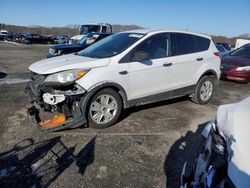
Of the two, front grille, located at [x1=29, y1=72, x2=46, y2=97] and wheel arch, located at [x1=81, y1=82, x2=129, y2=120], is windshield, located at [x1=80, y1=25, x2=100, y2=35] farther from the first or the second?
wheel arch, located at [x1=81, y1=82, x2=129, y2=120]

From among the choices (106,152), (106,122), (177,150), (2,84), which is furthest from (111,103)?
(2,84)

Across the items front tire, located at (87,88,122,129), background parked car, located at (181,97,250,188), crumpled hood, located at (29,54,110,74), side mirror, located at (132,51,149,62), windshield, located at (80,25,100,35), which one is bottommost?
front tire, located at (87,88,122,129)

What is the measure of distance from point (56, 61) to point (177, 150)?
8.69 ft

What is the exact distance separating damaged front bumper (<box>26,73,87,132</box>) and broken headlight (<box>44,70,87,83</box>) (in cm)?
8

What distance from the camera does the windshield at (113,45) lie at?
5117mm

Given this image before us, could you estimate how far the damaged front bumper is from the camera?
4.40 metres

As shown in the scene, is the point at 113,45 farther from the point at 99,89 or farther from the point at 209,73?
the point at 209,73

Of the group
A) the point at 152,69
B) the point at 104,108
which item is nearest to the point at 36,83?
the point at 104,108

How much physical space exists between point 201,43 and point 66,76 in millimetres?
3464

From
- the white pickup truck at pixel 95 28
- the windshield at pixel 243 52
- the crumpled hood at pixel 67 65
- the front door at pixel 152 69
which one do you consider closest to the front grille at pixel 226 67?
the windshield at pixel 243 52

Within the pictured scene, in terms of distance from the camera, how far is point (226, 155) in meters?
2.06

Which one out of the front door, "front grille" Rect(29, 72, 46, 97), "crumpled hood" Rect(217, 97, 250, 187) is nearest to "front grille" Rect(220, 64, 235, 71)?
the front door

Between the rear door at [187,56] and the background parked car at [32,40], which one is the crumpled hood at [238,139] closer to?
the rear door at [187,56]

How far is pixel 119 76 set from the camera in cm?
482
